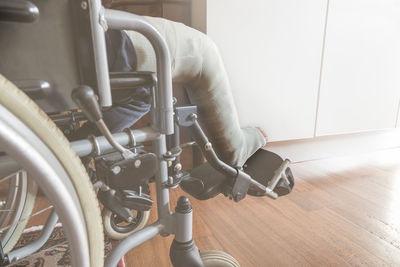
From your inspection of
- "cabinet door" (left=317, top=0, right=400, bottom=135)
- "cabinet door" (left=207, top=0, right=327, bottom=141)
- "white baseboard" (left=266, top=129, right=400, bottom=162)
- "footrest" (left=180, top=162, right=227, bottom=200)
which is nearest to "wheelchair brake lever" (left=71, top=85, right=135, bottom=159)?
"footrest" (left=180, top=162, right=227, bottom=200)

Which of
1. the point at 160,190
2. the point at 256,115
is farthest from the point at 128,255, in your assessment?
the point at 256,115

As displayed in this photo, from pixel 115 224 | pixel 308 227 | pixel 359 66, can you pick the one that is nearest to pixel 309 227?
pixel 308 227

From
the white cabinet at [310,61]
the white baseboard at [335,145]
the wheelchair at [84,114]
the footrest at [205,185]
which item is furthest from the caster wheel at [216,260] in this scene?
the white baseboard at [335,145]

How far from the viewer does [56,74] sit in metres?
0.31

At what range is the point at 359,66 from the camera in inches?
54.8

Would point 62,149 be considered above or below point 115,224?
above

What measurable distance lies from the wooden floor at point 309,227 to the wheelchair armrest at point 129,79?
1.85 feet

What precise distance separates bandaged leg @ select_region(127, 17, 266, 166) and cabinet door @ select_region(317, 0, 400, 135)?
913mm

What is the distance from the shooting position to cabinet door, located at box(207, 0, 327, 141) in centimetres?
111

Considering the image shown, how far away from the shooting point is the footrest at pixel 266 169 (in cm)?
79

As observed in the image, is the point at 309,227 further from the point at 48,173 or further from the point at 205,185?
the point at 48,173

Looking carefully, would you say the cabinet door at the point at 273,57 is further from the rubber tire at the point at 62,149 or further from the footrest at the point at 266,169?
the rubber tire at the point at 62,149

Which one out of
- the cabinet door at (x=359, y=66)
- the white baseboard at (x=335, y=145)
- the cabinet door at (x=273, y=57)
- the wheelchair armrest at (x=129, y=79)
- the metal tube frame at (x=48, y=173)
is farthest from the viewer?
the white baseboard at (x=335, y=145)

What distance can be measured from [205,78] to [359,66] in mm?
1256
